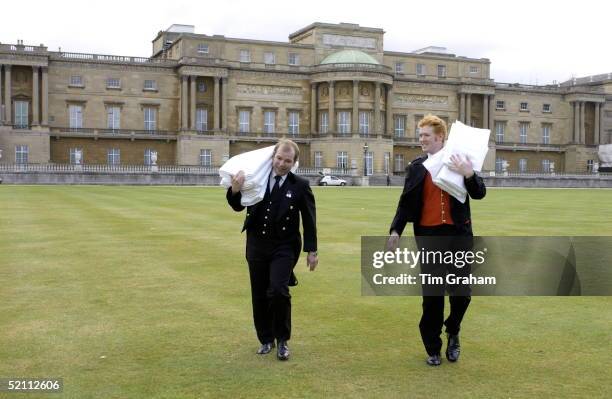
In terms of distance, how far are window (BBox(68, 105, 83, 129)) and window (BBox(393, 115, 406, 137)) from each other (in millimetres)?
36556

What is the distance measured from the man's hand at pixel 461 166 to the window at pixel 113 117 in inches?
3068

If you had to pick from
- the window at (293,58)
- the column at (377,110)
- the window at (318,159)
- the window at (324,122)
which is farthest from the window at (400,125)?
the window at (293,58)

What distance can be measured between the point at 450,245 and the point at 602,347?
86.6 inches

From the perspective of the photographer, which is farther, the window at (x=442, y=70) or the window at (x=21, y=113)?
the window at (x=442, y=70)

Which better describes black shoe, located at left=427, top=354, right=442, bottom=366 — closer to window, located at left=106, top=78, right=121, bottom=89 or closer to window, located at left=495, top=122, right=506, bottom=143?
window, located at left=106, top=78, right=121, bottom=89

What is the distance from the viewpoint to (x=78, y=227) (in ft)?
68.0

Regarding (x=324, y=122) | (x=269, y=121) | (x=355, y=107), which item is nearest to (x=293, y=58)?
(x=269, y=121)

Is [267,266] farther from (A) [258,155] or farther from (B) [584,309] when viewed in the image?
(B) [584,309]

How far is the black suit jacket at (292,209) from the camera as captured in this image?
26.0ft

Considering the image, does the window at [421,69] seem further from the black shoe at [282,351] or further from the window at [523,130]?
the black shoe at [282,351]

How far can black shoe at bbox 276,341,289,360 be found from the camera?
7.74 meters

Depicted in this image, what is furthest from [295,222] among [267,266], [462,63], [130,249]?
[462,63]

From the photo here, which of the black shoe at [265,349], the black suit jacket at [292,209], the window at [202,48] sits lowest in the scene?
the black shoe at [265,349]

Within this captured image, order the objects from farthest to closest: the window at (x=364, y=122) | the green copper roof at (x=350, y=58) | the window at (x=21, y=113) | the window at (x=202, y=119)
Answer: the green copper roof at (x=350, y=58) < the window at (x=364, y=122) < the window at (x=202, y=119) < the window at (x=21, y=113)
